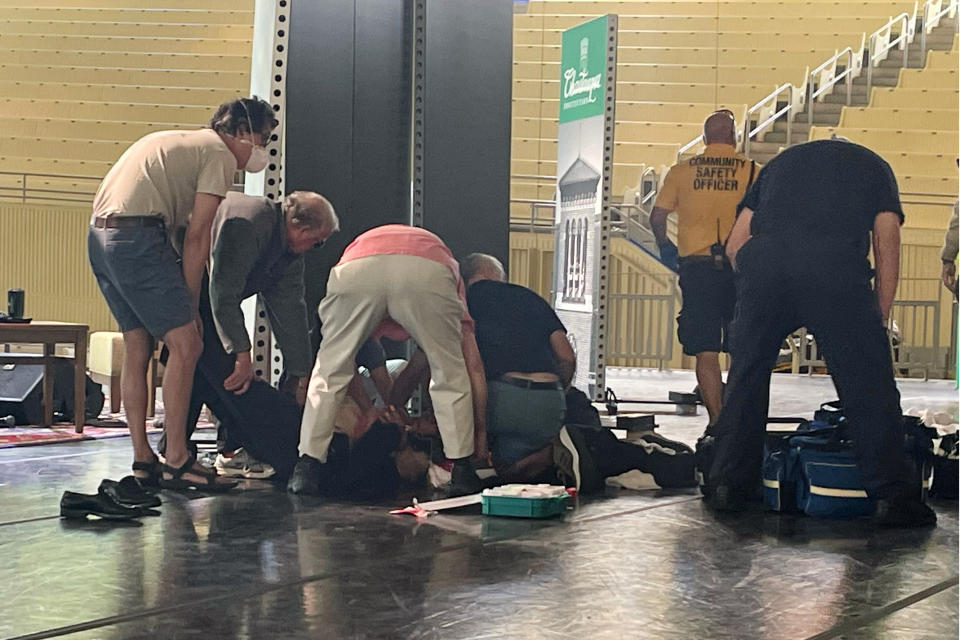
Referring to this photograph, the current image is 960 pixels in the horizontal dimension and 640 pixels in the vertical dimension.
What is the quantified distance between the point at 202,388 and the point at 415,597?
2.01 metres

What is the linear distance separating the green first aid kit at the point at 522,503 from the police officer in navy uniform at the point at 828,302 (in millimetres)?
558

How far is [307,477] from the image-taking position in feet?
13.9

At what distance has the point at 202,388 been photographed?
4.52 meters

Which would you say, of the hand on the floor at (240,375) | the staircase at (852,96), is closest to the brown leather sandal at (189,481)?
the hand on the floor at (240,375)

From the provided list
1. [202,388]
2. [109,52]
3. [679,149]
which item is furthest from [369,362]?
[109,52]

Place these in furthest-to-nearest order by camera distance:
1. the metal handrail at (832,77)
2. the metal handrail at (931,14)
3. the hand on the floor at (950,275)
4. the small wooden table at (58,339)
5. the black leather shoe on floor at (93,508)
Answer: the metal handrail at (931,14) → the metal handrail at (832,77) → the small wooden table at (58,339) → the hand on the floor at (950,275) → the black leather shoe on floor at (93,508)

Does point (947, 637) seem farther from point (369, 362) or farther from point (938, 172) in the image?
point (938, 172)

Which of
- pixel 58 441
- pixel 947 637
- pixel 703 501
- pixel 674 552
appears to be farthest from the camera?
pixel 58 441

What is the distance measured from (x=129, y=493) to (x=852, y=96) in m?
13.3

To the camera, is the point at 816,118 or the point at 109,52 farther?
the point at 109,52

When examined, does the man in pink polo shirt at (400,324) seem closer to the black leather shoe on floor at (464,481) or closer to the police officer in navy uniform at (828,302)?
the black leather shoe on floor at (464,481)

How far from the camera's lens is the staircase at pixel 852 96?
15.1 metres

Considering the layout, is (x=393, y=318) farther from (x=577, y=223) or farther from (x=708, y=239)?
(x=577, y=223)

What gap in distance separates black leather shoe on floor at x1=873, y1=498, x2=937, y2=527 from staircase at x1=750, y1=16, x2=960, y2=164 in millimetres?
11547
